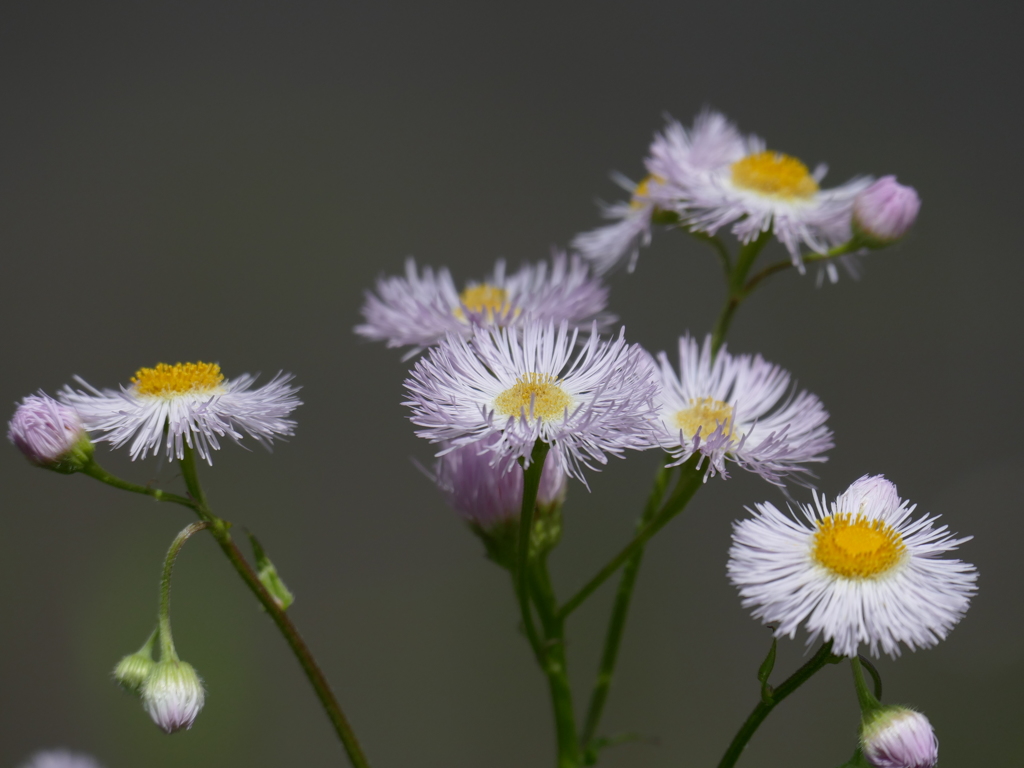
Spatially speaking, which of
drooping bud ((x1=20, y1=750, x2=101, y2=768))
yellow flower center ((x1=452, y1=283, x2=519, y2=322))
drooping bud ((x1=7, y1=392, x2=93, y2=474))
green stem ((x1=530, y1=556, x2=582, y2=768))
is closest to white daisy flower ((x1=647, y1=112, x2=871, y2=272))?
yellow flower center ((x1=452, y1=283, x2=519, y2=322))

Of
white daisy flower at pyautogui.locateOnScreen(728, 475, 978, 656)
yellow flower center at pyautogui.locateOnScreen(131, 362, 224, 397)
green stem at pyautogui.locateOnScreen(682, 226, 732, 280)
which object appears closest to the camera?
white daisy flower at pyautogui.locateOnScreen(728, 475, 978, 656)

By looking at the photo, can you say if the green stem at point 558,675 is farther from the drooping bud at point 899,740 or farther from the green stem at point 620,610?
the drooping bud at point 899,740

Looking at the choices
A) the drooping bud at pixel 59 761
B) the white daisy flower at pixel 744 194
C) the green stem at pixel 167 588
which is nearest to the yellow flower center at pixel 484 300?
the white daisy flower at pixel 744 194

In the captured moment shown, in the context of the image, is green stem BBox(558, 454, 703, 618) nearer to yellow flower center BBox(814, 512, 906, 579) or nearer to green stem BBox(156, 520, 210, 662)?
yellow flower center BBox(814, 512, 906, 579)

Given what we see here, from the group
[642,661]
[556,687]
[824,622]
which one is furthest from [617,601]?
[642,661]

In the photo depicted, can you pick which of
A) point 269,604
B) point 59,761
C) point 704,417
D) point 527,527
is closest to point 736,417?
point 704,417

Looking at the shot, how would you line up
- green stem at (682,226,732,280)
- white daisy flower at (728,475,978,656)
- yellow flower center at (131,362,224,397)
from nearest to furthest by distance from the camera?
white daisy flower at (728,475,978,656)
yellow flower center at (131,362,224,397)
green stem at (682,226,732,280)

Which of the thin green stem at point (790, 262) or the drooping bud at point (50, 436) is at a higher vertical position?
the thin green stem at point (790, 262)
